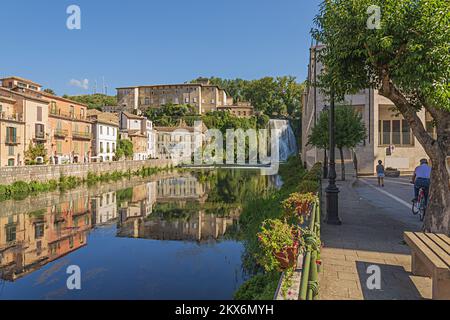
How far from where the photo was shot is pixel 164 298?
7.46 m

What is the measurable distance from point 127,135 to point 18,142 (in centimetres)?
2342

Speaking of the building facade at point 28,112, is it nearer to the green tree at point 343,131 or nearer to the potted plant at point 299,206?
the green tree at point 343,131

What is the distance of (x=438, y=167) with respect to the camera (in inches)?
248

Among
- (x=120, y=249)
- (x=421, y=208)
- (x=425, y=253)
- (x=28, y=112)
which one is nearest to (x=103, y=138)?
(x=28, y=112)

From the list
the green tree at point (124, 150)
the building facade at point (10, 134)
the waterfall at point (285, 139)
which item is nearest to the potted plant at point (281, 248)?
the building facade at point (10, 134)

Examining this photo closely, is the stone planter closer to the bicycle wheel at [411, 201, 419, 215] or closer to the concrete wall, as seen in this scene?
the bicycle wheel at [411, 201, 419, 215]

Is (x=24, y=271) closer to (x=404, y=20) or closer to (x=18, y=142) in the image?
(x=404, y=20)

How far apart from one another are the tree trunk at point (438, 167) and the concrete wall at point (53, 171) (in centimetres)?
2563

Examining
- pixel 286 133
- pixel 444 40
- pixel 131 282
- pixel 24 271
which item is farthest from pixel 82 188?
pixel 286 133

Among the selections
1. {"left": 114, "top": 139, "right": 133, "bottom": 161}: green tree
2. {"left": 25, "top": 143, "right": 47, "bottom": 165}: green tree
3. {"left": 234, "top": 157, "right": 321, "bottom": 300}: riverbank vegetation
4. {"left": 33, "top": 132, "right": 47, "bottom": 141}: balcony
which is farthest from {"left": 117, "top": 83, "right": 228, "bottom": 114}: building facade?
{"left": 234, "top": 157, "right": 321, "bottom": 300}: riverbank vegetation

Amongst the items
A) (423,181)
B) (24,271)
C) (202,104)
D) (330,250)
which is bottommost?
(24,271)

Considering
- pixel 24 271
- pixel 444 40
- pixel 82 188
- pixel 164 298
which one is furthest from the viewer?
pixel 82 188

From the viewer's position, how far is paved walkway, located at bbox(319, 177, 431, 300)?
14.3 ft

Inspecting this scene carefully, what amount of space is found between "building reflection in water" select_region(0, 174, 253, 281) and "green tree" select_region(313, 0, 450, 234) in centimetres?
866
